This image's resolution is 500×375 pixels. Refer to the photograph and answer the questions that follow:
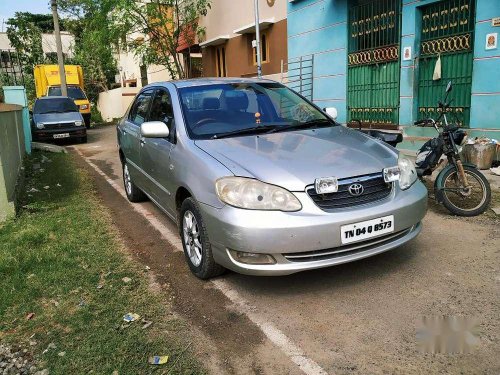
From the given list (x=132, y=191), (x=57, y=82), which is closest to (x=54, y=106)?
(x=57, y=82)

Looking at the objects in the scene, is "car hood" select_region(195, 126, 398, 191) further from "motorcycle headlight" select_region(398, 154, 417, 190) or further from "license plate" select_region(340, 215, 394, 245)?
"license plate" select_region(340, 215, 394, 245)

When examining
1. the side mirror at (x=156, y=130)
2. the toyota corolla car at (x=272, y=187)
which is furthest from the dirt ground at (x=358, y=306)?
the side mirror at (x=156, y=130)

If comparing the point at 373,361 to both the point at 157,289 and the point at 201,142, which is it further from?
the point at 201,142

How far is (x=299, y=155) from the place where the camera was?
137 inches

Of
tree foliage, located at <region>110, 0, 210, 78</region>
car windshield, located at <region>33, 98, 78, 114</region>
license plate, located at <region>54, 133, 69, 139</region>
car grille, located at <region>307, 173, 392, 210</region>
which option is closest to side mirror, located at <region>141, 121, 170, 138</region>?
car grille, located at <region>307, 173, 392, 210</region>

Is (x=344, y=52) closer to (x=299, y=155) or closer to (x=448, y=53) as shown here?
(x=448, y=53)

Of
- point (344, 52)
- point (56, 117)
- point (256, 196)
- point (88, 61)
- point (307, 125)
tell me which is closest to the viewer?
point (256, 196)

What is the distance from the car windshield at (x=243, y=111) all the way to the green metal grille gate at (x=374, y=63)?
5006 millimetres

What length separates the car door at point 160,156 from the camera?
4238 mm

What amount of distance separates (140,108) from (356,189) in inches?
132

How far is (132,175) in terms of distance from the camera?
605 cm

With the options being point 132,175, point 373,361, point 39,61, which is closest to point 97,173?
point 132,175

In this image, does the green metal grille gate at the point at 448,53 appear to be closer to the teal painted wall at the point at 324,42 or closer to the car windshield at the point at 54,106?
the teal painted wall at the point at 324,42

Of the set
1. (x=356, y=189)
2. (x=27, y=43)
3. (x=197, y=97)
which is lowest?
(x=356, y=189)
